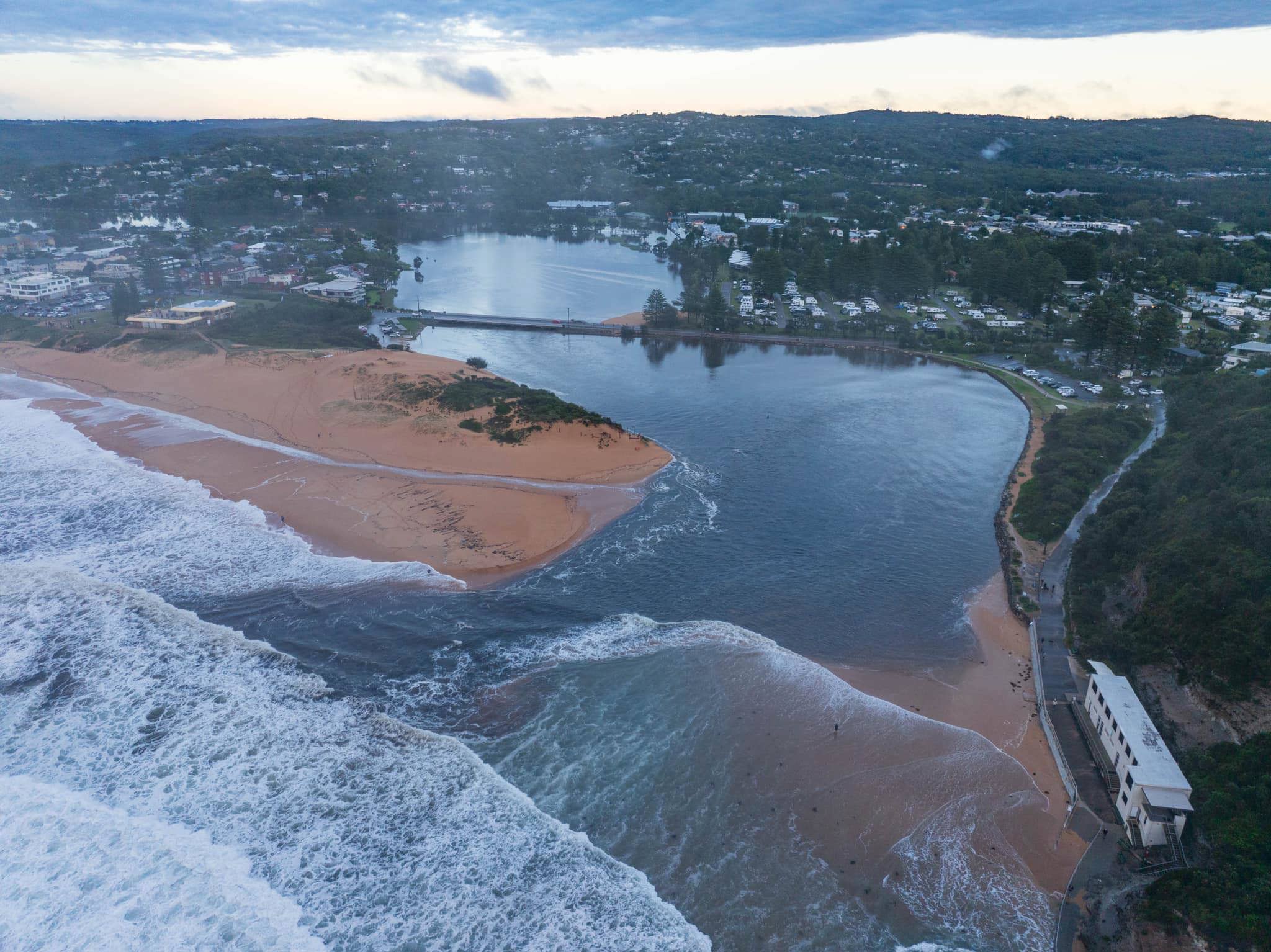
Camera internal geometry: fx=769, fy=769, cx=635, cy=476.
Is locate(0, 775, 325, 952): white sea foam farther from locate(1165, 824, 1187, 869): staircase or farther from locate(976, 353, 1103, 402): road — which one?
locate(976, 353, 1103, 402): road

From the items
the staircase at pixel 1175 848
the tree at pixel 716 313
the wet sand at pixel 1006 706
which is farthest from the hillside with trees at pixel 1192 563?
the tree at pixel 716 313

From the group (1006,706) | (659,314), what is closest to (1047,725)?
(1006,706)

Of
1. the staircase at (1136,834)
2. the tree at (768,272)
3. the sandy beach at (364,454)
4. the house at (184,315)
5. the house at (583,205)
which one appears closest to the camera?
the staircase at (1136,834)

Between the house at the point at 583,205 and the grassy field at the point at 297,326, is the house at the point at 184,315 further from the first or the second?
the house at the point at 583,205

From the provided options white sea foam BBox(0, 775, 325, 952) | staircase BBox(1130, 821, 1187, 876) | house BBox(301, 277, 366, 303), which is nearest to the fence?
staircase BBox(1130, 821, 1187, 876)

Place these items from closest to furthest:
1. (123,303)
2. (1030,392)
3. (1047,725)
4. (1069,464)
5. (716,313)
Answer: (1047,725), (1069,464), (1030,392), (123,303), (716,313)

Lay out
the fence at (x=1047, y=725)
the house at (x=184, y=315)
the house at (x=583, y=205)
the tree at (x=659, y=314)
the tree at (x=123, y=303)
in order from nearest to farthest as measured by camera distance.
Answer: the fence at (x=1047, y=725), the house at (x=184, y=315), the tree at (x=123, y=303), the tree at (x=659, y=314), the house at (x=583, y=205)

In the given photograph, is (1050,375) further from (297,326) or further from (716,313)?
(297,326)
